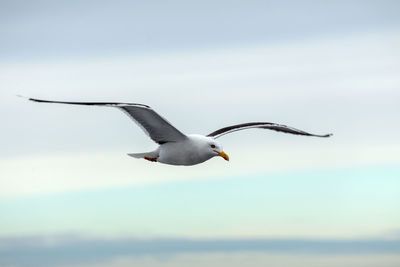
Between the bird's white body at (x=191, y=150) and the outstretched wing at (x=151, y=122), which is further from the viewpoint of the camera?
the bird's white body at (x=191, y=150)

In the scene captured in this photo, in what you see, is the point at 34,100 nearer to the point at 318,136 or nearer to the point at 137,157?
the point at 137,157

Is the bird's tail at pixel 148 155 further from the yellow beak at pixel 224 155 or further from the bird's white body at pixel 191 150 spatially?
the yellow beak at pixel 224 155

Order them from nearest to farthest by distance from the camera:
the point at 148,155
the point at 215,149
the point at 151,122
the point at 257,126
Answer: the point at 151,122
the point at 215,149
the point at 148,155
the point at 257,126

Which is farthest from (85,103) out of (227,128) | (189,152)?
(227,128)

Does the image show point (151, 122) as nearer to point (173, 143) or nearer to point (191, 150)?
point (173, 143)

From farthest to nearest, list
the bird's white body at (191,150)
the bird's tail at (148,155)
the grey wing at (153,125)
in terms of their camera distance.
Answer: the bird's tail at (148,155) < the bird's white body at (191,150) < the grey wing at (153,125)

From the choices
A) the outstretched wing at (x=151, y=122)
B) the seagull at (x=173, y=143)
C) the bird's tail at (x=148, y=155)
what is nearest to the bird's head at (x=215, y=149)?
the seagull at (x=173, y=143)

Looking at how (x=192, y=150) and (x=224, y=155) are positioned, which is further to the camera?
(x=224, y=155)

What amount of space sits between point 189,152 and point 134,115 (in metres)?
2.66

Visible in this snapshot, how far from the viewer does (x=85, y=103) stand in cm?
2662

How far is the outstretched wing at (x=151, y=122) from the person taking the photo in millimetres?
27708

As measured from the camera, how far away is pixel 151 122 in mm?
29812

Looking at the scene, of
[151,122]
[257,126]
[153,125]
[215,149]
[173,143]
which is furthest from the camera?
[257,126]

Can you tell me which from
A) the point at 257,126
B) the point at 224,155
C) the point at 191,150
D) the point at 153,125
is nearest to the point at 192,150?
the point at 191,150
